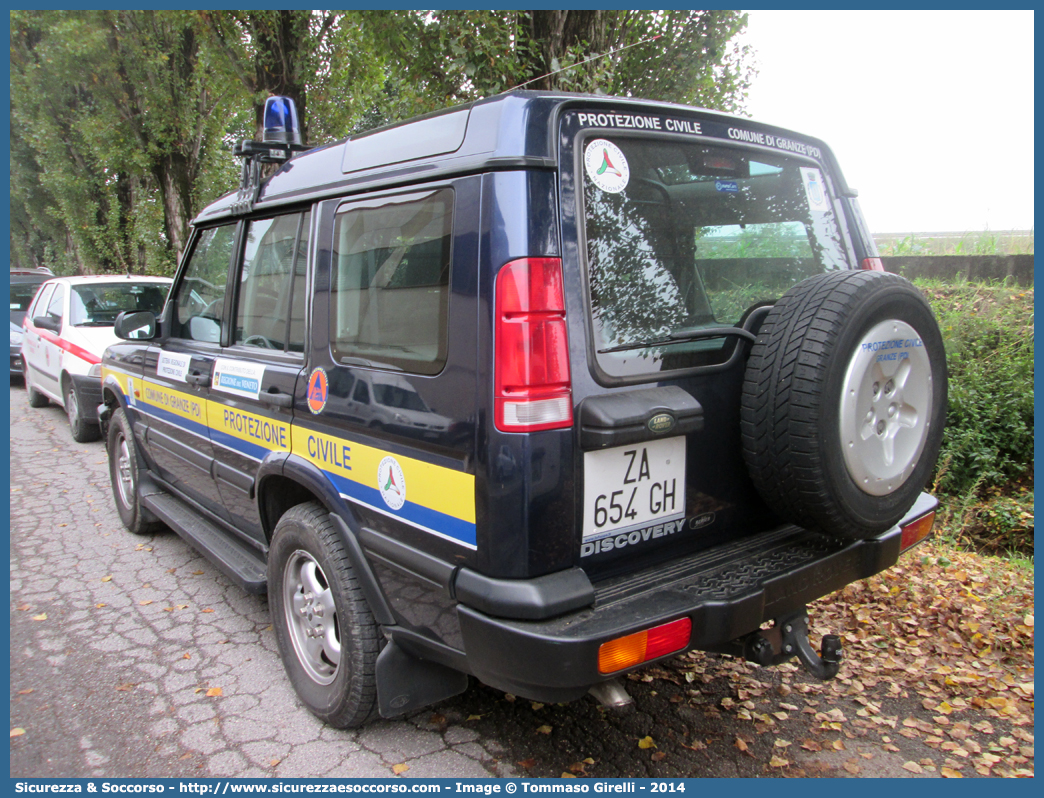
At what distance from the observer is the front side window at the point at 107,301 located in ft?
27.0

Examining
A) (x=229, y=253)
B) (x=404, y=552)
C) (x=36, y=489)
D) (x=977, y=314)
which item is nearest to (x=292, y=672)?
(x=404, y=552)

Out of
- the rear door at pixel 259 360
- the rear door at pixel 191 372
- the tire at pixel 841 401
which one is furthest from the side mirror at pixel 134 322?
the tire at pixel 841 401

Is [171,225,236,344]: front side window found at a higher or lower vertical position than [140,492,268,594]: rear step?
higher

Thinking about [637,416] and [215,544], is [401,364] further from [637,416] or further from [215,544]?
[215,544]

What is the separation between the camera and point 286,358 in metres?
3.00

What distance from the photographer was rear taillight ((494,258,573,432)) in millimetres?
2029

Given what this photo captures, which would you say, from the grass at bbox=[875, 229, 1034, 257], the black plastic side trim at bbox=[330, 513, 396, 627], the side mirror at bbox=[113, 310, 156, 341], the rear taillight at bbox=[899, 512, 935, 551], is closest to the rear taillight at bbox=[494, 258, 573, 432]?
the black plastic side trim at bbox=[330, 513, 396, 627]

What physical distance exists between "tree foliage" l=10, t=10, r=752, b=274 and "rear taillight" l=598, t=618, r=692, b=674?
3.65m

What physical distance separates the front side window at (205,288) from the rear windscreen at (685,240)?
84.8 inches

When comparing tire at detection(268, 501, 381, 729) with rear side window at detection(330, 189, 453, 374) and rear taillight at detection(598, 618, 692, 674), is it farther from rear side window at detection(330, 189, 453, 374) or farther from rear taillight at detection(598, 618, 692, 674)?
rear taillight at detection(598, 618, 692, 674)

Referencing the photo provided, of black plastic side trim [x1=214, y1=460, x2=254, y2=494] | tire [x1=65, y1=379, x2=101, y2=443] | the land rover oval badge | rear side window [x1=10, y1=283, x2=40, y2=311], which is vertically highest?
rear side window [x1=10, y1=283, x2=40, y2=311]

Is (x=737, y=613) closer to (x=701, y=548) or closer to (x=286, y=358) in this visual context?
(x=701, y=548)

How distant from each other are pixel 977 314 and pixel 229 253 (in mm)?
6225

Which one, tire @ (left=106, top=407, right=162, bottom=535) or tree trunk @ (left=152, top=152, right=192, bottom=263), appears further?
tree trunk @ (left=152, top=152, right=192, bottom=263)
